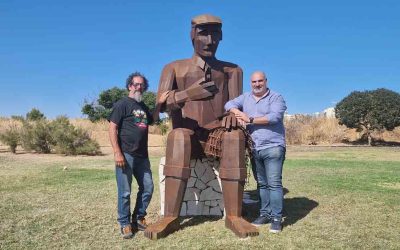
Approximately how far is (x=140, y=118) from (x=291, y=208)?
2.69 m

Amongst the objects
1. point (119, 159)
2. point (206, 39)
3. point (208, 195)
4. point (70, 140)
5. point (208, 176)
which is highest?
point (206, 39)

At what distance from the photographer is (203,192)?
5695mm

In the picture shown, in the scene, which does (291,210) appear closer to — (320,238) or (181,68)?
(320,238)

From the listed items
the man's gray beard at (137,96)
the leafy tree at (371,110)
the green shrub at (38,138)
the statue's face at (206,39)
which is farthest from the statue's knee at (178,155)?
the leafy tree at (371,110)

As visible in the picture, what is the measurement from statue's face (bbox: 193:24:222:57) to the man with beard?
88 centimetres

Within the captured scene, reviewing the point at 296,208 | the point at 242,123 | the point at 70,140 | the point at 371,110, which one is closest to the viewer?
the point at 242,123

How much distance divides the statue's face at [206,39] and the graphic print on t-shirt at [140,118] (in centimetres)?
116

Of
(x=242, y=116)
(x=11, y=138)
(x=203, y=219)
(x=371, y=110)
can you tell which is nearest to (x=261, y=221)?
(x=203, y=219)

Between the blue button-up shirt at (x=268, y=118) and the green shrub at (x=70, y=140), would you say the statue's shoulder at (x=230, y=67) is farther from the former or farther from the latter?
the green shrub at (x=70, y=140)

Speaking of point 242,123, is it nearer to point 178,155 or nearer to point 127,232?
point 178,155

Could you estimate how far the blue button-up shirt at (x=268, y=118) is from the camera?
4844 millimetres

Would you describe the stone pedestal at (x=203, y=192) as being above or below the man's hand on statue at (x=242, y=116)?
below

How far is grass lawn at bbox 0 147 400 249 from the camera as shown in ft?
14.5

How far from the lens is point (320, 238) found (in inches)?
179
